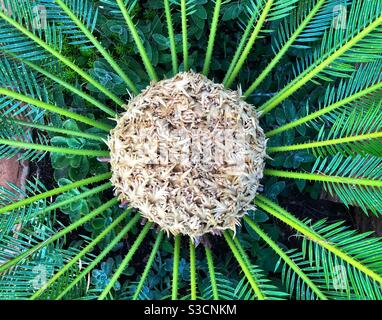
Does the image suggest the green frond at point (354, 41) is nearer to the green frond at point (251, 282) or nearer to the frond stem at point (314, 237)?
the frond stem at point (314, 237)

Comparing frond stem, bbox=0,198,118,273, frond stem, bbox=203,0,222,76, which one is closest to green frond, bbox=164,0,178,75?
frond stem, bbox=203,0,222,76

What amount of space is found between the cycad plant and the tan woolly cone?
15 centimetres

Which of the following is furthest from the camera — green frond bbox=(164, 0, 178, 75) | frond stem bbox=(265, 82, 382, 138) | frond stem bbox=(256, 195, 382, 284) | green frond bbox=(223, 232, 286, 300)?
green frond bbox=(164, 0, 178, 75)

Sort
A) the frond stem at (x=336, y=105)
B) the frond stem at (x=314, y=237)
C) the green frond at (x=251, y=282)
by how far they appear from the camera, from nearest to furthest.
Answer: the frond stem at (x=314, y=237) < the green frond at (x=251, y=282) < the frond stem at (x=336, y=105)

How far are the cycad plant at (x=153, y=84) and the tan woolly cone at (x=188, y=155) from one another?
0.15m

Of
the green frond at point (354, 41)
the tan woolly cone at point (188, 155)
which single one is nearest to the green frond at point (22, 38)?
the tan woolly cone at point (188, 155)

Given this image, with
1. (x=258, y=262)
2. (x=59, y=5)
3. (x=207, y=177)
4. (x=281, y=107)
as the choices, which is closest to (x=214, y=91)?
(x=207, y=177)

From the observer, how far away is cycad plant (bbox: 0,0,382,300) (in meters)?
1.76

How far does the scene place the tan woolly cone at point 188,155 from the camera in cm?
178

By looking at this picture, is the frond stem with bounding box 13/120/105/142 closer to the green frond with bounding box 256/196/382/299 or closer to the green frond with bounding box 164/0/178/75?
the green frond with bounding box 164/0/178/75

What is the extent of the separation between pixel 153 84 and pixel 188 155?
368mm

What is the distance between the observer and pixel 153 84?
1950 millimetres

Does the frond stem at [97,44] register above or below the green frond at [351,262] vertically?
above

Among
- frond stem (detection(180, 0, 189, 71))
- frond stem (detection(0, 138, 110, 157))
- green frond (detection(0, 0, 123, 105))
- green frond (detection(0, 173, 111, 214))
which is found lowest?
green frond (detection(0, 173, 111, 214))
